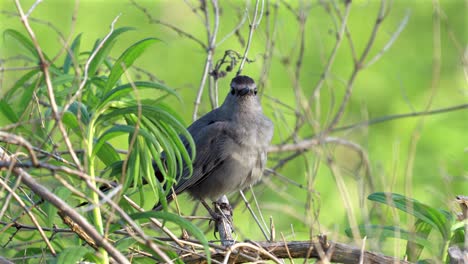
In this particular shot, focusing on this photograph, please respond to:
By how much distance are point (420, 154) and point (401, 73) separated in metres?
1.02

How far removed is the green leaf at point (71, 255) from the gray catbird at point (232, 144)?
1.68 m

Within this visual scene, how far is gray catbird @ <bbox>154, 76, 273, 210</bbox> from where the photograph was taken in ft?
14.2

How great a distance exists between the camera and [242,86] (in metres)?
4.40

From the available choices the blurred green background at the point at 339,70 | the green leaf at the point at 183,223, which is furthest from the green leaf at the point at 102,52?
the blurred green background at the point at 339,70

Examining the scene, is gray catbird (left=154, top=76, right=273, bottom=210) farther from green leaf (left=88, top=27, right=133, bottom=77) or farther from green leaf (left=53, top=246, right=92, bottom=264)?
green leaf (left=53, top=246, right=92, bottom=264)

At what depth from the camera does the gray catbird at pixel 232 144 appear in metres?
4.33

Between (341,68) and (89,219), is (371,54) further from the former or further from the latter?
(89,219)

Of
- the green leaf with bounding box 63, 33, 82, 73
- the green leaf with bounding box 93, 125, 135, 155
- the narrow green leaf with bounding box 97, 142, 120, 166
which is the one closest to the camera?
the green leaf with bounding box 93, 125, 135, 155

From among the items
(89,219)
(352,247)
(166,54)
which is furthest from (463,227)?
(166,54)

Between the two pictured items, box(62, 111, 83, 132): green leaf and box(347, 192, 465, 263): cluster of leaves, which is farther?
box(347, 192, 465, 263): cluster of leaves

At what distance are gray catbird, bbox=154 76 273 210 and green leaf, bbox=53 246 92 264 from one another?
1683mm

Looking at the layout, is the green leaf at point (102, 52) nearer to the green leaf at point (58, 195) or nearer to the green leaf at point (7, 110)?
the green leaf at point (7, 110)

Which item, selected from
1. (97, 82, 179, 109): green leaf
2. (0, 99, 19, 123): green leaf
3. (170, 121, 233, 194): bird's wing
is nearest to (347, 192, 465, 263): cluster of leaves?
(97, 82, 179, 109): green leaf

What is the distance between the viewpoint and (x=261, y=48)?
701cm
